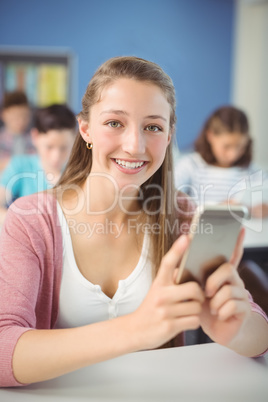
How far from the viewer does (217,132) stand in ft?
7.73

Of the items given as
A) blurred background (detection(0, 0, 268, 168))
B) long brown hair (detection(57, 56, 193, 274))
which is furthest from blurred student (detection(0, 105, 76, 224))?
blurred background (detection(0, 0, 268, 168))

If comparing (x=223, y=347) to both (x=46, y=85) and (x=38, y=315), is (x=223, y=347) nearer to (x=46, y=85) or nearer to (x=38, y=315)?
(x=38, y=315)

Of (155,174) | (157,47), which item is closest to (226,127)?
(155,174)

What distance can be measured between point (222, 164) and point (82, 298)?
166 cm

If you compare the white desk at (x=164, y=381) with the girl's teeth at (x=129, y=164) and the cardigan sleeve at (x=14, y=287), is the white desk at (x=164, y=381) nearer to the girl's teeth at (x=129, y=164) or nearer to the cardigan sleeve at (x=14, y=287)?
the cardigan sleeve at (x=14, y=287)

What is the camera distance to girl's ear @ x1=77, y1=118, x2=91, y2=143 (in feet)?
3.18

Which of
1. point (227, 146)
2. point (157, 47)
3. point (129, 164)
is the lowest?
point (227, 146)

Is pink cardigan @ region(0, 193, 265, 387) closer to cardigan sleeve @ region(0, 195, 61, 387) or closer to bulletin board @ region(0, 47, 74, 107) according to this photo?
cardigan sleeve @ region(0, 195, 61, 387)

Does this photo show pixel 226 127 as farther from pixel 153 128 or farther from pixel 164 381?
pixel 164 381

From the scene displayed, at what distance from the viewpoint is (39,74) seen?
3889mm

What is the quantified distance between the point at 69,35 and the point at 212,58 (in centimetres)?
140

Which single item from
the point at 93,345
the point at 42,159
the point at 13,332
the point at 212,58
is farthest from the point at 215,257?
the point at 212,58

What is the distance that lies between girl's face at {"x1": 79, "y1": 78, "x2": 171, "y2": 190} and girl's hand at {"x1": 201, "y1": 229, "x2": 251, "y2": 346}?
29cm

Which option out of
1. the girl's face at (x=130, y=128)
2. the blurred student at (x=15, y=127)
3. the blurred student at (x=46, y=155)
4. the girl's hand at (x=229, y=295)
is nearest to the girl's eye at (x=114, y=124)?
the girl's face at (x=130, y=128)
